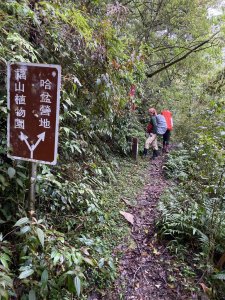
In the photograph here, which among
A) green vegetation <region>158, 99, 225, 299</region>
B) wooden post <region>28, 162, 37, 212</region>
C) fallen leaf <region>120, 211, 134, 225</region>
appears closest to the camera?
wooden post <region>28, 162, 37, 212</region>

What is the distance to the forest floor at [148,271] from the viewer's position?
3586 mm

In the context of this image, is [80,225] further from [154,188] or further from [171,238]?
[154,188]

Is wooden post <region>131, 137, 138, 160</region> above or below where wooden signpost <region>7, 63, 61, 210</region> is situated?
below

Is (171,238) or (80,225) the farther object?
(171,238)

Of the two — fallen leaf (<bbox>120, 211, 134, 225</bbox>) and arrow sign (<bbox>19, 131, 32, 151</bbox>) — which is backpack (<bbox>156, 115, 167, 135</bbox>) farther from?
arrow sign (<bbox>19, 131, 32, 151</bbox>)

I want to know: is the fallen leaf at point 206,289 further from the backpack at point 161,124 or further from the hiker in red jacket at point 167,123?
the hiker in red jacket at point 167,123

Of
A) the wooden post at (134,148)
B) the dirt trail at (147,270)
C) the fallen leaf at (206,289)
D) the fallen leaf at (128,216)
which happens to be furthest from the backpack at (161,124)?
the fallen leaf at (206,289)

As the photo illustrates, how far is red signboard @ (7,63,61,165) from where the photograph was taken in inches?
97.5

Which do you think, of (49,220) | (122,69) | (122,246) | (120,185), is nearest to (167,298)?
(122,246)

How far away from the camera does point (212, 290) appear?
3.68m

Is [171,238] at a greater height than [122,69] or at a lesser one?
lesser

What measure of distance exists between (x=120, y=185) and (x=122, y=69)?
2777 mm

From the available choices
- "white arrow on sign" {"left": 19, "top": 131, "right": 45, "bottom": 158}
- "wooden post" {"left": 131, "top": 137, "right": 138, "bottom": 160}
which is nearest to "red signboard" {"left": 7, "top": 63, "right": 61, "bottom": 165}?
"white arrow on sign" {"left": 19, "top": 131, "right": 45, "bottom": 158}

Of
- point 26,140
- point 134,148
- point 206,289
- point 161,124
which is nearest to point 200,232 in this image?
point 206,289
